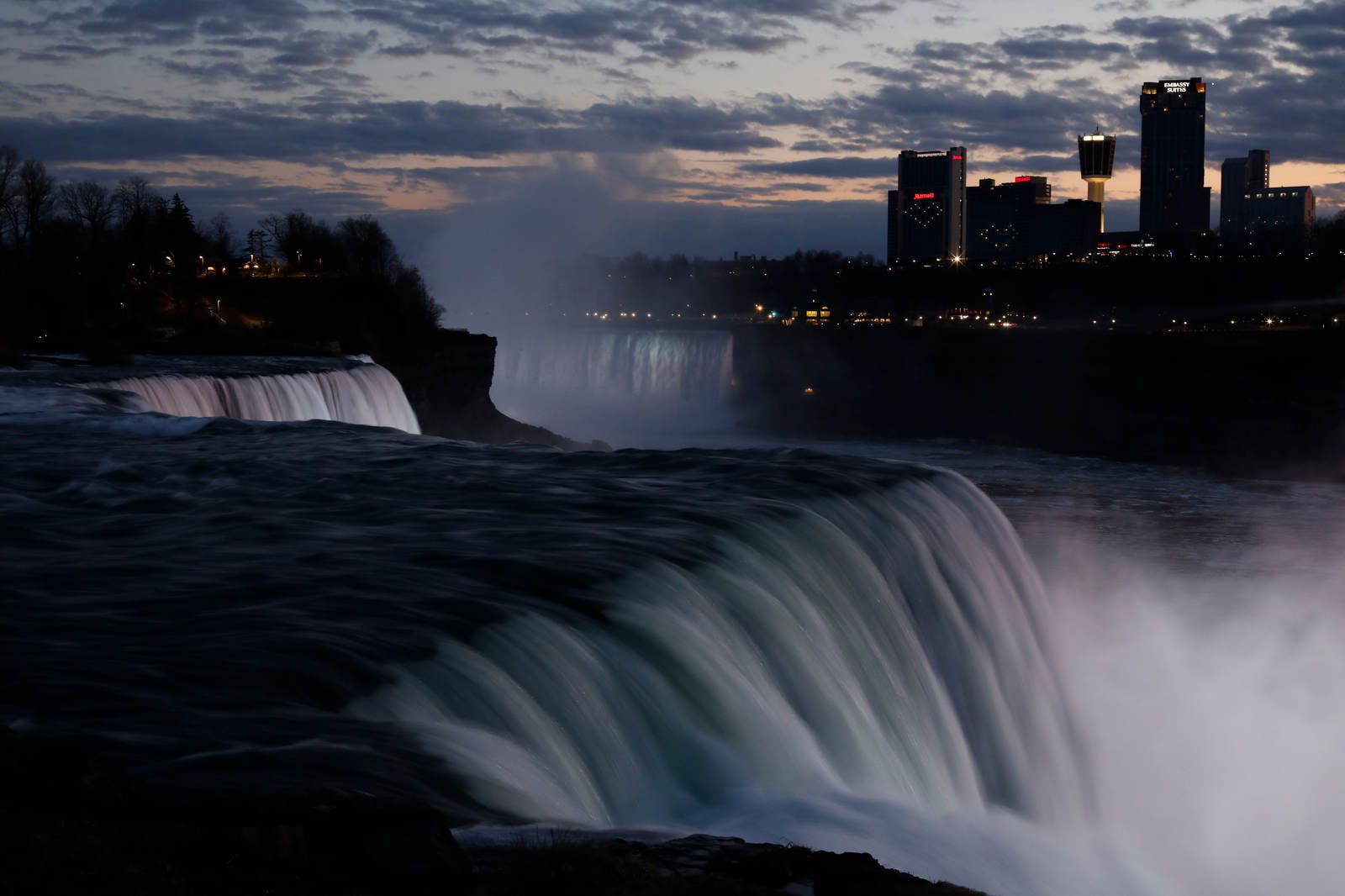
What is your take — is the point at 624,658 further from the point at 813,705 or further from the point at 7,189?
the point at 7,189

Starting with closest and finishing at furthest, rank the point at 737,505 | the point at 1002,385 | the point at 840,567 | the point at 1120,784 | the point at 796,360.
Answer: the point at 840,567
the point at 737,505
the point at 1120,784
the point at 1002,385
the point at 796,360

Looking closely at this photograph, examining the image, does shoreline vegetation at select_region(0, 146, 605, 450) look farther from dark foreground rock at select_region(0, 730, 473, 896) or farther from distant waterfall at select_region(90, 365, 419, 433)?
dark foreground rock at select_region(0, 730, 473, 896)

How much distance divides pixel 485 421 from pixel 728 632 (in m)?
54.7

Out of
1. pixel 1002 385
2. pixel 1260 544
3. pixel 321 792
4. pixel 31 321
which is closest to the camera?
pixel 321 792

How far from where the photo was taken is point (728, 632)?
9.41 meters

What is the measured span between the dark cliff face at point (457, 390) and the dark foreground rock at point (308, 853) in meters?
54.4

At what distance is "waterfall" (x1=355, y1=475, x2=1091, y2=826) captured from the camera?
23.5 feet

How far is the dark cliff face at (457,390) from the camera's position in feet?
199

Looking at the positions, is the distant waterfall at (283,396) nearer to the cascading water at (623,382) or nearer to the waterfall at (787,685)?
the waterfall at (787,685)

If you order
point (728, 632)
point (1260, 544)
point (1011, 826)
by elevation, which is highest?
point (728, 632)

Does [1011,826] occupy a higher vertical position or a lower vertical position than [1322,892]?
higher

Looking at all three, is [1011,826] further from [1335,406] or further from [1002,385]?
[1002,385]

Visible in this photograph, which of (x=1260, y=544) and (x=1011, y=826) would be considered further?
(x=1260, y=544)

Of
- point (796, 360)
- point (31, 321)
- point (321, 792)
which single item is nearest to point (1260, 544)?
point (321, 792)
